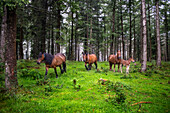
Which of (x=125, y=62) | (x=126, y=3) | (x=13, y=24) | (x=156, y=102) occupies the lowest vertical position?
(x=156, y=102)

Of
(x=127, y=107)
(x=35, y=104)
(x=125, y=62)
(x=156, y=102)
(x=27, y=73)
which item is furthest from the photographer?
(x=125, y=62)

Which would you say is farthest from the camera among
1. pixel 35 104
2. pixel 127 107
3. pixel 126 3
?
pixel 126 3

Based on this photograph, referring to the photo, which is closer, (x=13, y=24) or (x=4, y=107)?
(x=4, y=107)

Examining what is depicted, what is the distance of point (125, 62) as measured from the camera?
37.2 feet

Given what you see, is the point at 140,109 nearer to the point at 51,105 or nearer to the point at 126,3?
the point at 51,105

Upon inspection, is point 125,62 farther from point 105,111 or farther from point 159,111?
point 105,111

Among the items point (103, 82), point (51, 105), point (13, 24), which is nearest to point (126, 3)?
point (103, 82)

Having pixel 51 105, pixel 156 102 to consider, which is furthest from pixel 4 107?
pixel 156 102

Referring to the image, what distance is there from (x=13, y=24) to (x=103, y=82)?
6.63 meters

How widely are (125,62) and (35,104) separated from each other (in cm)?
997

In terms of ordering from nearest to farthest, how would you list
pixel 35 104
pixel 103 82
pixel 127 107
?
1. pixel 127 107
2. pixel 35 104
3. pixel 103 82

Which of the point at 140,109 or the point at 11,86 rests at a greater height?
the point at 11,86

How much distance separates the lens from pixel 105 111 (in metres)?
3.57

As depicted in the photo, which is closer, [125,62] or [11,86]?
[11,86]
